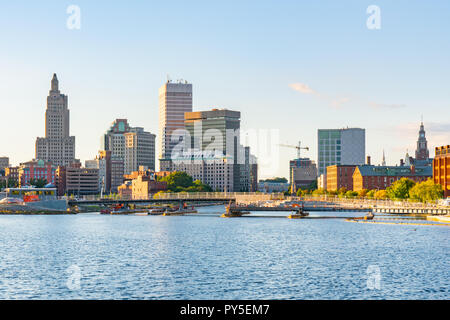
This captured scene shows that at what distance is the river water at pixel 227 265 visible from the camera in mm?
56969

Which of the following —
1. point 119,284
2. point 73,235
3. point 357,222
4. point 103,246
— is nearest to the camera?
point 119,284

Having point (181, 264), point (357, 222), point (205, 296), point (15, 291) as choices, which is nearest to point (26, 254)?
point (181, 264)

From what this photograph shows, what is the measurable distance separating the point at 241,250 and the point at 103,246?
20.8 meters

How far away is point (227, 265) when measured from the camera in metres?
75.3

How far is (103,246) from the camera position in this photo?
327 feet

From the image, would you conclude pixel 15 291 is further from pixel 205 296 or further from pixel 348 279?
pixel 348 279

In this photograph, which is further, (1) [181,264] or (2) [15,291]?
(1) [181,264]

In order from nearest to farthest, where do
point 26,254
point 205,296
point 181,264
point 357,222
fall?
point 205,296
point 181,264
point 26,254
point 357,222

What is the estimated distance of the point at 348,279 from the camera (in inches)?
2525

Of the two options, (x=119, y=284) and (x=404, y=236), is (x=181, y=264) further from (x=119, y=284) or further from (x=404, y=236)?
(x=404, y=236)

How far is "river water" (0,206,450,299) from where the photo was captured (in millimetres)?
56969
